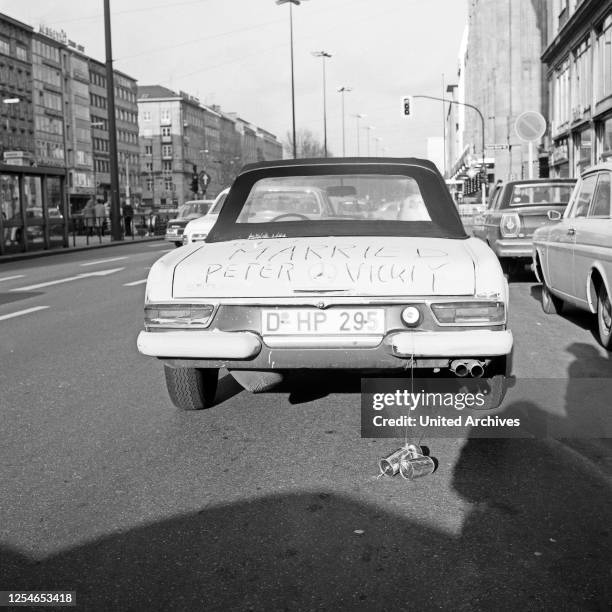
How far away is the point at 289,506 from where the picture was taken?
381 cm

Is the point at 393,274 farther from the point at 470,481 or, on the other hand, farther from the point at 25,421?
the point at 25,421

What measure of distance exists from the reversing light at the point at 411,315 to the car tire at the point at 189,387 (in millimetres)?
1369

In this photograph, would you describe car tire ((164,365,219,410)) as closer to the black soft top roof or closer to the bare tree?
the black soft top roof

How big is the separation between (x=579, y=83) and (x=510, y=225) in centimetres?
2302

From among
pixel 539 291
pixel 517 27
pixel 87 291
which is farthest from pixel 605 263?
pixel 517 27

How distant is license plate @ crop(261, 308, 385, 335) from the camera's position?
4562mm

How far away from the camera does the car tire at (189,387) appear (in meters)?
5.37

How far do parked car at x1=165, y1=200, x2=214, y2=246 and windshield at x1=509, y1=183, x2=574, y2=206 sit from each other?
16.5m

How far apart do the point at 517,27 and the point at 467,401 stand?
197 feet

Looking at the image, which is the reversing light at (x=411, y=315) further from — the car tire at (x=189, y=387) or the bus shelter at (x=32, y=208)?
the bus shelter at (x=32, y=208)

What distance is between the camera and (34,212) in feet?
98.8

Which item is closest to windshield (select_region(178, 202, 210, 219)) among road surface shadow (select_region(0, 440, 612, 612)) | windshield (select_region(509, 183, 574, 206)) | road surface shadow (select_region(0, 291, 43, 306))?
road surface shadow (select_region(0, 291, 43, 306))

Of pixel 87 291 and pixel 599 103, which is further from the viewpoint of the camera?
pixel 599 103

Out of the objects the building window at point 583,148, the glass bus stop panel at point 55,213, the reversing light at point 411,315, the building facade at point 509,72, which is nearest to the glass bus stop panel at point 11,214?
the glass bus stop panel at point 55,213
